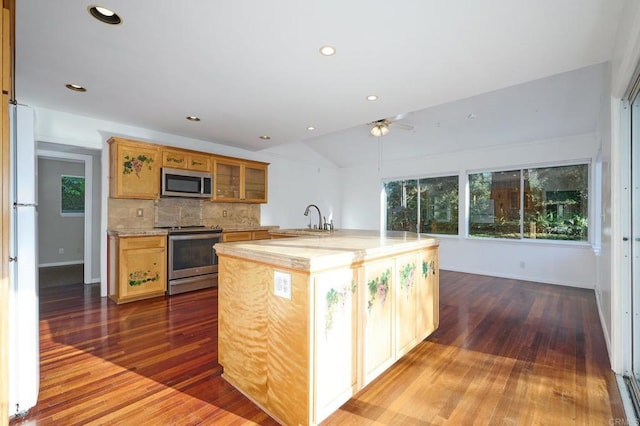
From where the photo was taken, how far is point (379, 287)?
6.53 ft

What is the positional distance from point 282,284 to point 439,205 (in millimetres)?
5303

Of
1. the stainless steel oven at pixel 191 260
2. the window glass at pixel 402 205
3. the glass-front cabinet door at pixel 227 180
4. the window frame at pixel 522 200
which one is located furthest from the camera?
the window glass at pixel 402 205

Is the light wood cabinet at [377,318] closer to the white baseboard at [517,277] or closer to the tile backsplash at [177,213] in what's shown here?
the tile backsplash at [177,213]

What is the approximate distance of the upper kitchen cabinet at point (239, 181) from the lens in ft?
16.3

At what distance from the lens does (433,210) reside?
6254 millimetres

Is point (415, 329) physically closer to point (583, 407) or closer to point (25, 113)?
point (583, 407)

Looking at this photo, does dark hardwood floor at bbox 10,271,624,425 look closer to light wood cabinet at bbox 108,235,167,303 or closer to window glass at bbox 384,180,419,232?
light wood cabinet at bbox 108,235,167,303

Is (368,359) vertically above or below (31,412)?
above

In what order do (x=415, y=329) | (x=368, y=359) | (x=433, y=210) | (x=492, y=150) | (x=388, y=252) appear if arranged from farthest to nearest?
(x=433, y=210) < (x=492, y=150) < (x=415, y=329) < (x=388, y=252) < (x=368, y=359)

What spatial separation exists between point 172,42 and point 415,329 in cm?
290

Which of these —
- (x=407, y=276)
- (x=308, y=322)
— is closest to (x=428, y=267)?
(x=407, y=276)

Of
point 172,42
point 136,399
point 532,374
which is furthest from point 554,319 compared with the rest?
point 172,42

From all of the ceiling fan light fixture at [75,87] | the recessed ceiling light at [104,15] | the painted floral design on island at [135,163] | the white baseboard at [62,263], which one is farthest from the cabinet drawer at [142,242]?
the white baseboard at [62,263]

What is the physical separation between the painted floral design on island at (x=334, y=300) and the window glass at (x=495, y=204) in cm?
477
